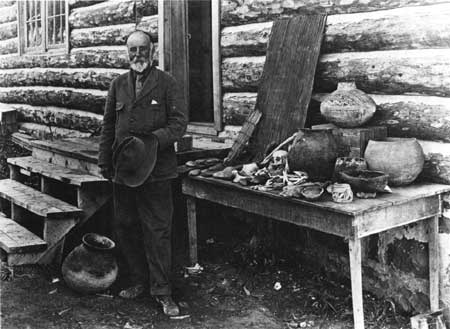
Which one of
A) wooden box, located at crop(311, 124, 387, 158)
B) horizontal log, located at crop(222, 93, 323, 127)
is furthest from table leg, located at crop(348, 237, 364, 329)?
horizontal log, located at crop(222, 93, 323, 127)

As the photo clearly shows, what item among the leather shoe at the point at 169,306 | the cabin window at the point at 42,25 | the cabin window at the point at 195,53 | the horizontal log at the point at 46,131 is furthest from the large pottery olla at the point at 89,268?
the cabin window at the point at 42,25

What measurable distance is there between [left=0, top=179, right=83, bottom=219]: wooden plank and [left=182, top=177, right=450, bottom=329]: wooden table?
1444 millimetres

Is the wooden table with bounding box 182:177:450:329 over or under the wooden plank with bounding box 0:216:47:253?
over

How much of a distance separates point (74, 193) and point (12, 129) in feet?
17.2

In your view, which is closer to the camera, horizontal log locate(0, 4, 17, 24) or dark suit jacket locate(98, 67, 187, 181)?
dark suit jacket locate(98, 67, 187, 181)

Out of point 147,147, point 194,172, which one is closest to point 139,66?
point 147,147

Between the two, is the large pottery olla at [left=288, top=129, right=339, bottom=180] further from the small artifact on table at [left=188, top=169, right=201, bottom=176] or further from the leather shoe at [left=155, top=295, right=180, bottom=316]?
the leather shoe at [left=155, top=295, right=180, bottom=316]

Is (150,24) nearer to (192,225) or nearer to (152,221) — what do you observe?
(192,225)

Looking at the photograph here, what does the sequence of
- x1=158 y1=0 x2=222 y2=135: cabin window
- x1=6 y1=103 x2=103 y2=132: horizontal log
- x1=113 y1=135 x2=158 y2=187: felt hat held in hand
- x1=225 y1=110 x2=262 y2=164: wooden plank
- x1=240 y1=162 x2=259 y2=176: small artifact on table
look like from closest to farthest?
x1=113 y1=135 x2=158 y2=187: felt hat held in hand < x1=240 y1=162 x2=259 y2=176: small artifact on table < x1=225 y1=110 x2=262 y2=164: wooden plank < x1=158 y1=0 x2=222 y2=135: cabin window < x1=6 y1=103 x2=103 y2=132: horizontal log

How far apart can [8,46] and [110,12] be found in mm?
4455

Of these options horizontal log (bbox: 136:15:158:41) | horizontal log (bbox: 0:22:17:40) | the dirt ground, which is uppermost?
horizontal log (bbox: 0:22:17:40)

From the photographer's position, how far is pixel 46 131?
9.84 m

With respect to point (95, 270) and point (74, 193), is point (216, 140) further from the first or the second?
point (95, 270)

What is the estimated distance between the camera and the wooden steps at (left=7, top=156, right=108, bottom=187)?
5195mm
